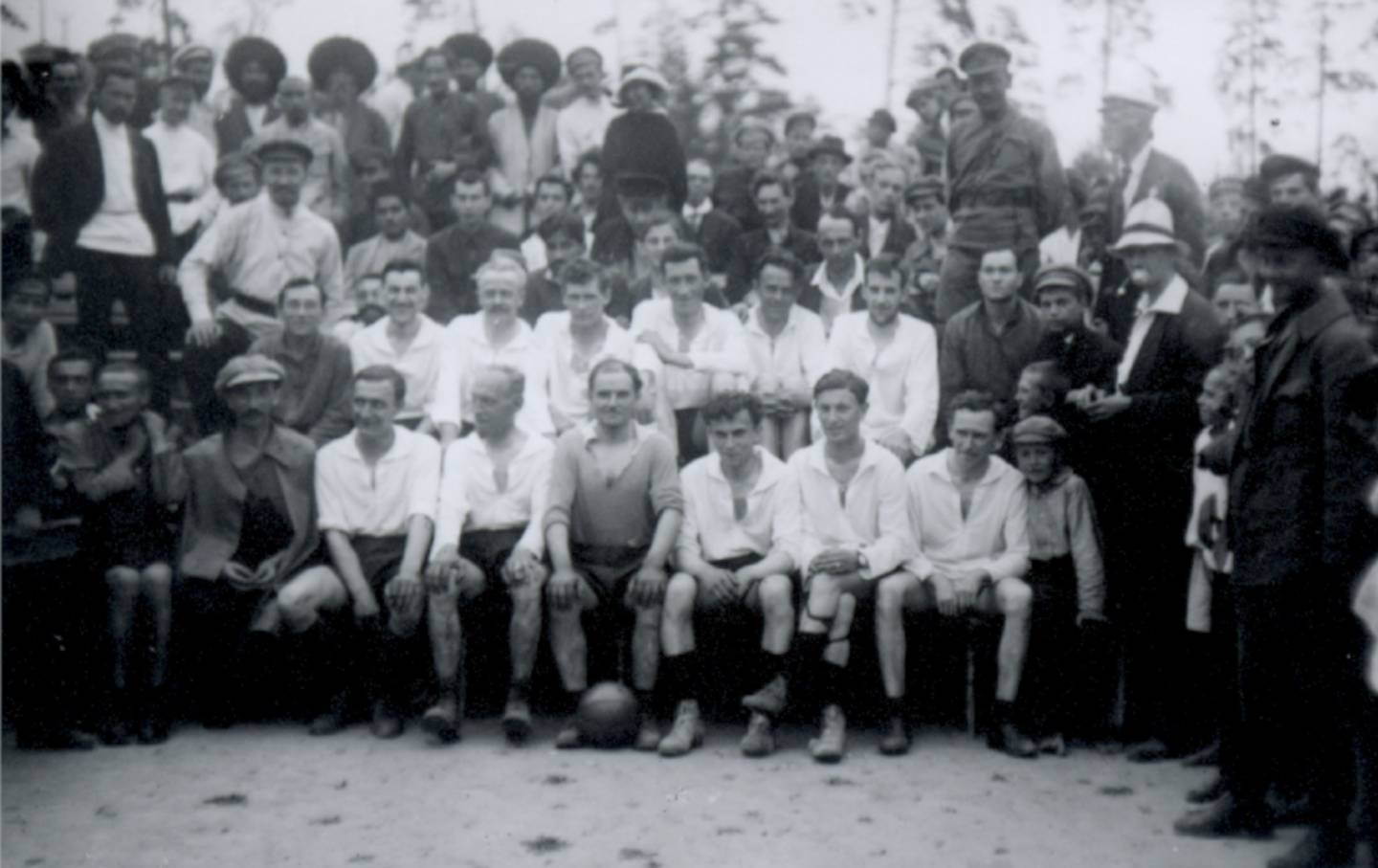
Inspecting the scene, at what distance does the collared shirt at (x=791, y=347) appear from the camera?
8.14 metres

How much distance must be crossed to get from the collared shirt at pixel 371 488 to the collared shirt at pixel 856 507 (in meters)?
1.74

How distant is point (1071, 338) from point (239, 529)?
13.1ft

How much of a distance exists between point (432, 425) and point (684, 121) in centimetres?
394

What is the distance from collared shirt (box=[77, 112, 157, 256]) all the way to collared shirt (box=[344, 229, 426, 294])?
1411 mm

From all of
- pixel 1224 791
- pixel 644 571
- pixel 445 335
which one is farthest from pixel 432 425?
pixel 1224 791

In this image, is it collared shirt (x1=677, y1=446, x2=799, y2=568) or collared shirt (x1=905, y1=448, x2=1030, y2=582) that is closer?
collared shirt (x1=905, y1=448, x2=1030, y2=582)

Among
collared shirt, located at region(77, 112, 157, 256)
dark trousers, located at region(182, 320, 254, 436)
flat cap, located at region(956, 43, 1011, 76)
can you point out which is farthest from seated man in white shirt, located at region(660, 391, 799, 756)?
collared shirt, located at region(77, 112, 157, 256)

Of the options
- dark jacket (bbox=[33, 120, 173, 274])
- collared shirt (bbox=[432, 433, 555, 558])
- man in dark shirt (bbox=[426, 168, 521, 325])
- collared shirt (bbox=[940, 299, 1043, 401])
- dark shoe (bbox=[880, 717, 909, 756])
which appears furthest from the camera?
man in dark shirt (bbox=[426, 168, 521, 325])

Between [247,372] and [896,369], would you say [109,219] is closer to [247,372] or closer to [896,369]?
[247,372]

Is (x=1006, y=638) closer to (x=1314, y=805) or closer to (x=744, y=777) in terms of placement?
(x=744, y=777)

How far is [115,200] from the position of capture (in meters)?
8.48

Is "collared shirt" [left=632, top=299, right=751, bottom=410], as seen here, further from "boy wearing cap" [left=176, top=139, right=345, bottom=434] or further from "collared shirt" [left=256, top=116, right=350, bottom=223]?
"collared shirt" [left=256, top=116, right=350, bottom=223]

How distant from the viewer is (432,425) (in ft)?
25.9

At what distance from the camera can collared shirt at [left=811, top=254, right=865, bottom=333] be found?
8.97 meters
